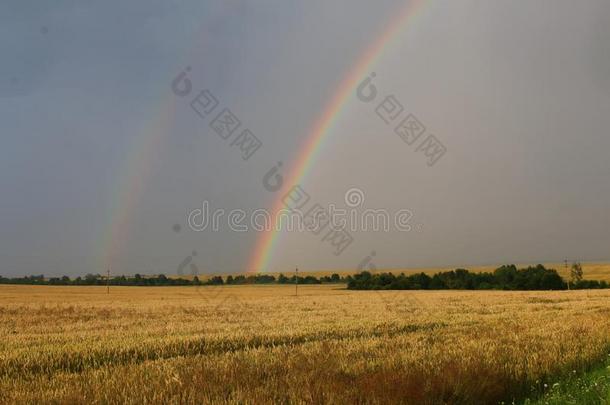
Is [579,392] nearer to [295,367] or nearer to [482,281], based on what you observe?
[295,367]

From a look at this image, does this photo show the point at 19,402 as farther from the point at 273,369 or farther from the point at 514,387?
the point at 514,387

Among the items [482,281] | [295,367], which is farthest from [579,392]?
[482,281]

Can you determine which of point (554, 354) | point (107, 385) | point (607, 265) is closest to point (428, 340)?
point (554, 354)

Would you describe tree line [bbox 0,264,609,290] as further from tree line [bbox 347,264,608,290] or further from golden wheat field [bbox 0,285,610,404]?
golden wheat field [bbox 0,285,610,404]

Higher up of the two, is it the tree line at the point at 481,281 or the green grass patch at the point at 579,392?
the tree line at the point at 481,281

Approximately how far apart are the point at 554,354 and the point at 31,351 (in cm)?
1186

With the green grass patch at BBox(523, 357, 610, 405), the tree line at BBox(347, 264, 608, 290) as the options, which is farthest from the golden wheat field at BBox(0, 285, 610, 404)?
the tree line at BBox(347, 264, 608, 290)

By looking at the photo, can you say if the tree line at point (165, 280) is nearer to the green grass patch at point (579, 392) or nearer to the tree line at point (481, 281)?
the tree line at point (481, 281)

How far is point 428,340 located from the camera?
1367 cm

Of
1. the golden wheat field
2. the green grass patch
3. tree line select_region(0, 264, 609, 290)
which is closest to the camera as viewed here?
the golden wheat field

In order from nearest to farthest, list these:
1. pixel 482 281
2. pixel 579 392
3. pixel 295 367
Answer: pixel 579 392
pixel 295 367
pixel 482 281

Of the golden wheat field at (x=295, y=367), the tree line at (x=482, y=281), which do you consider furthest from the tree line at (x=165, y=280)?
the golden wheat field at (x=295, y=367)

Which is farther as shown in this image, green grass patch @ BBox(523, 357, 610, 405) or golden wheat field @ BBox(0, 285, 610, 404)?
green grass patch @ BBox(523, 357, 610, 405)

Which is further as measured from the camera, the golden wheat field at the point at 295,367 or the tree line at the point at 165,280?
the tree line at the point at 165,280
